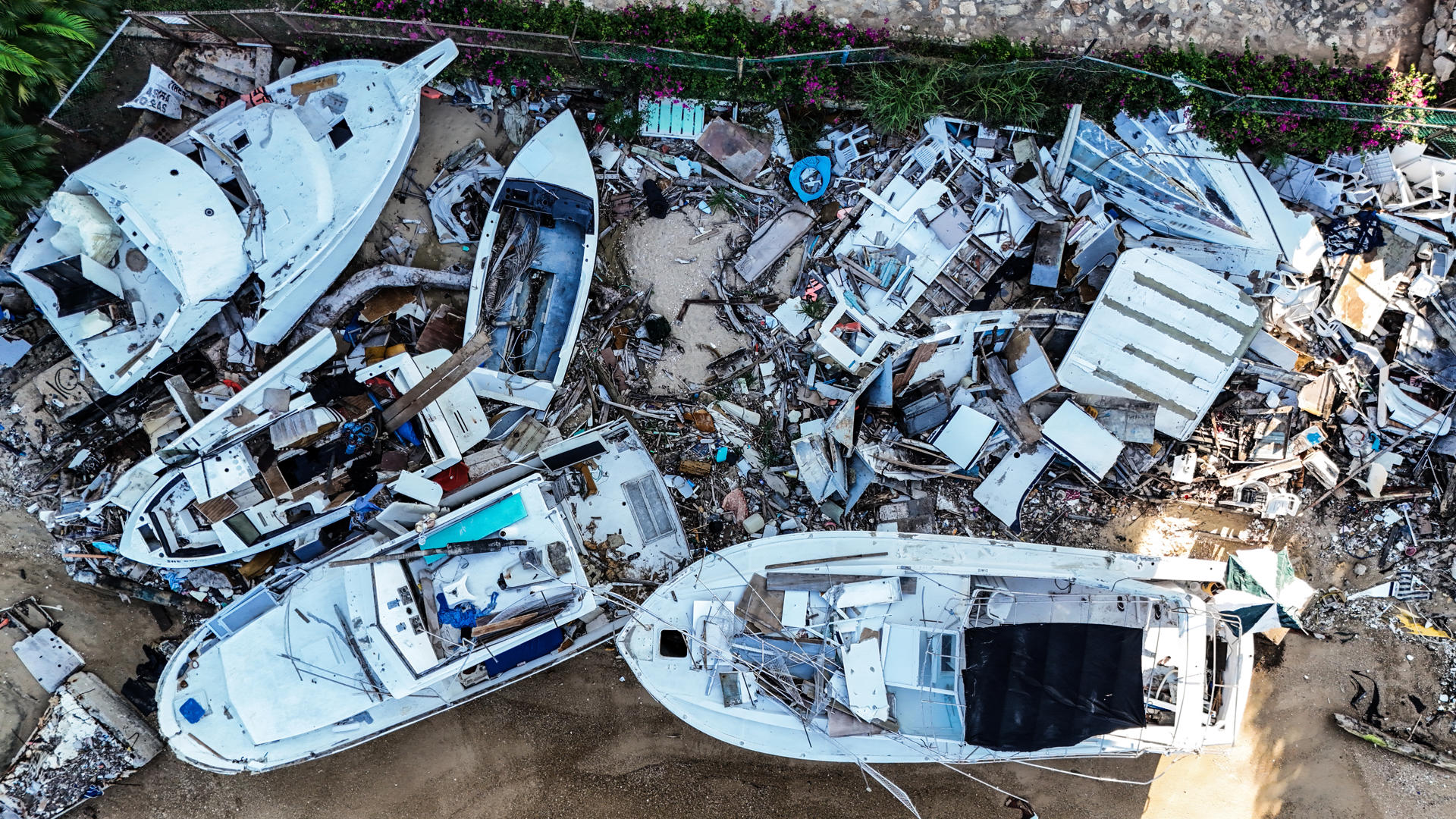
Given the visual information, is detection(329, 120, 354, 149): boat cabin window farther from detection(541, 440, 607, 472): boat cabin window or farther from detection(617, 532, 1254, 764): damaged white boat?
detection(617, 532, 1254, 764): damaged white boat

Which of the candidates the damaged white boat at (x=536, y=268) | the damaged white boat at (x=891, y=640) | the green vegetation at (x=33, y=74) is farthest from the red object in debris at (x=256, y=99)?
the damaged white boat at (x=891, y=640)

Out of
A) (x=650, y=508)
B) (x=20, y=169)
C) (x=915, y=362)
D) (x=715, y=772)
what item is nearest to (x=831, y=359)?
(x=915, y=362)

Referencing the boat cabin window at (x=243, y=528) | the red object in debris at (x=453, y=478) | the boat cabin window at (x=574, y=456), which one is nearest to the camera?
the boat cabin window at (x=243, y=528)

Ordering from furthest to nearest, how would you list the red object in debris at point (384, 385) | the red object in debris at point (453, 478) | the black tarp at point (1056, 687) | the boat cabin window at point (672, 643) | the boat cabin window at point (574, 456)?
the red object in debris at point (384, 385)
the red object in debris at point (453, 478)
the boat cabin window at point (574, 456)
the boat cabin window at point (672, 643)
the black tarp at point (1056, 687)

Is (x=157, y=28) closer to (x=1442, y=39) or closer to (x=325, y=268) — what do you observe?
(x=325, y=268)

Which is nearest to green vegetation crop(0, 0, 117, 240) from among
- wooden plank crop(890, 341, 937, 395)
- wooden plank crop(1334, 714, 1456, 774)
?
wooden plank crop(890, 341, 937, 395)

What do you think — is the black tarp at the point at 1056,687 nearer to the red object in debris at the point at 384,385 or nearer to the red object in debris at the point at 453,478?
the red object in debris at the point at 453,478
